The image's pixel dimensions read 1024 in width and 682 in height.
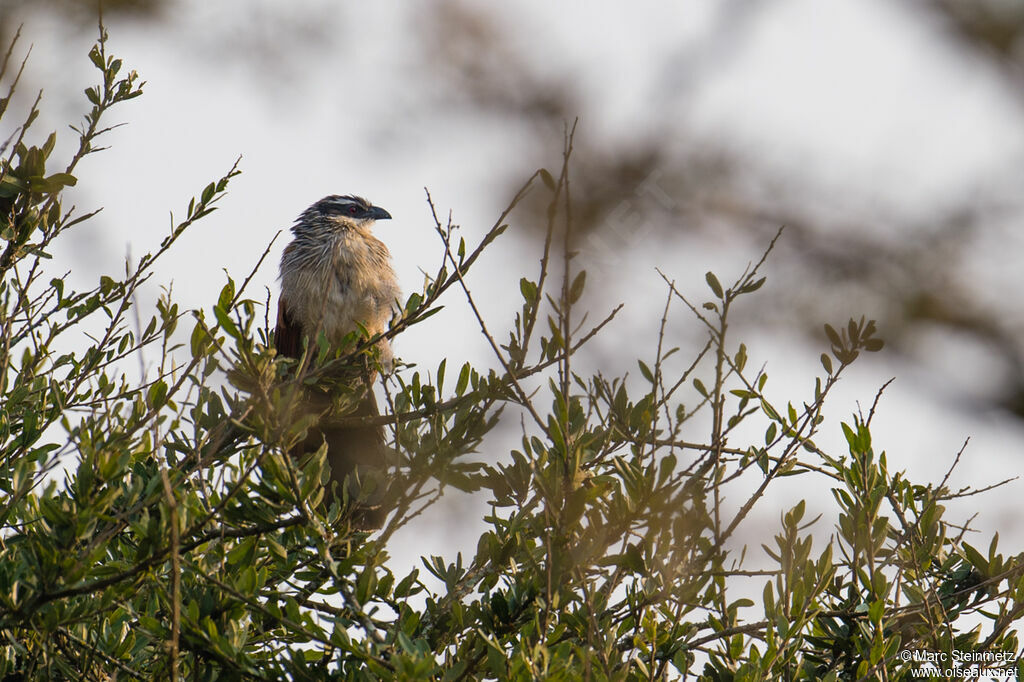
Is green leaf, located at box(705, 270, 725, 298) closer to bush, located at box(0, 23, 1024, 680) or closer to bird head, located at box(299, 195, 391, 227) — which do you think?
bush, located at box(0, 23, 1024, 680)

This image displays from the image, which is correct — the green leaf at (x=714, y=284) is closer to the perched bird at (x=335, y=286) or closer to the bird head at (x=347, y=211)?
the perched bird at (x=335, y=286)

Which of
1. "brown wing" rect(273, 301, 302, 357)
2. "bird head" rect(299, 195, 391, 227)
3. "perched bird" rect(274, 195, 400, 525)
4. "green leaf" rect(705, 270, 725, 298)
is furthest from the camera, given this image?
"bird head" rect(299, 195, 391, 227)

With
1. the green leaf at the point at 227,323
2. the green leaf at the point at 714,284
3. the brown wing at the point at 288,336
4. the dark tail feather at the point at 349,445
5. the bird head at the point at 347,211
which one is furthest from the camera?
the bird head at the point at 347,211

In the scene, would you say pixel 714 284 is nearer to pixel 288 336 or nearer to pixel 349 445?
pixel 349 445

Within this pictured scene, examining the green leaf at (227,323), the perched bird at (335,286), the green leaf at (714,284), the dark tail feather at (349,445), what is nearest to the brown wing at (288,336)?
the perched bird at (335,286)

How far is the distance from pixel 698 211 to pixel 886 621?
191cm

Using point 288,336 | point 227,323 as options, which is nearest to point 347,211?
point 288,336

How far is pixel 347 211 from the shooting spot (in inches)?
240

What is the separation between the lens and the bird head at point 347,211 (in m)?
6.01

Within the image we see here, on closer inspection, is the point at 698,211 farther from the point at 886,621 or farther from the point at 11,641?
the point at 11,641

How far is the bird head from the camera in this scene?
6012 mm

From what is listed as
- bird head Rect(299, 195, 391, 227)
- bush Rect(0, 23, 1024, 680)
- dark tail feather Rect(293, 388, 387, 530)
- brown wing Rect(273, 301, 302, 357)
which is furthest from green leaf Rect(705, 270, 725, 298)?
bird head Rect(299, 195, 391, 227)

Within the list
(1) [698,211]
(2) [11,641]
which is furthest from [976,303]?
(2) [11,641]

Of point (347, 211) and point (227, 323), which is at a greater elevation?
point (347, 211)
